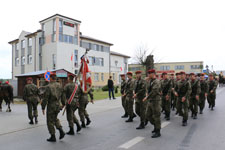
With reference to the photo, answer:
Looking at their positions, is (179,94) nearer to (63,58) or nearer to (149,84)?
(149,84)

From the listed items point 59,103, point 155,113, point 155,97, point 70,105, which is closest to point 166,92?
point 155,97

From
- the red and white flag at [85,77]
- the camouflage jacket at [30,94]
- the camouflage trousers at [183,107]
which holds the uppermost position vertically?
the red and white flag at [85,77]

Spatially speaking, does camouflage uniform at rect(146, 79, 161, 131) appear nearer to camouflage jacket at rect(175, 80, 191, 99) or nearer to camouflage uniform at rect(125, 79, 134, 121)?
camouflage jacket at rect(175, 80, 191, 99)

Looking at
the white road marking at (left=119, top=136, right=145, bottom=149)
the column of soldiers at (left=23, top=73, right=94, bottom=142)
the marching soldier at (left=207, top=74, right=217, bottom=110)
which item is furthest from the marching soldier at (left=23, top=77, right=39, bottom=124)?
the marching soldier at (left=207, top=74, right=217, bottom=110)

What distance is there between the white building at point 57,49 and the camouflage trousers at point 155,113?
32.8m

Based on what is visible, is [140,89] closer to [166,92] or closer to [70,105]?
[166,92]

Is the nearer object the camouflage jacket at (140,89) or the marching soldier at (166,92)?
the camouflage jacket at (140,89)

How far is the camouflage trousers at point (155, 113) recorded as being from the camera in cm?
618

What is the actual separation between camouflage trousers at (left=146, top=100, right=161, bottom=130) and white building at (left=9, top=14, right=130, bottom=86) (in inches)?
1292

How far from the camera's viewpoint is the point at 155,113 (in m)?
6.23

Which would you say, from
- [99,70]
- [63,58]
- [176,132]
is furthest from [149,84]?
[99,70]

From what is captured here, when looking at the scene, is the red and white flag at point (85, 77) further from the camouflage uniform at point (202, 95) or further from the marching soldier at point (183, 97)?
the camouflage uniform at point (202, 95)

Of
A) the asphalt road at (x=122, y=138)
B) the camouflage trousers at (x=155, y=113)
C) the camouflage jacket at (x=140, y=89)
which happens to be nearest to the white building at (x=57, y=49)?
the camouflage jacket at (x=140, y=89)

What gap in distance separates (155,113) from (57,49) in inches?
1332
